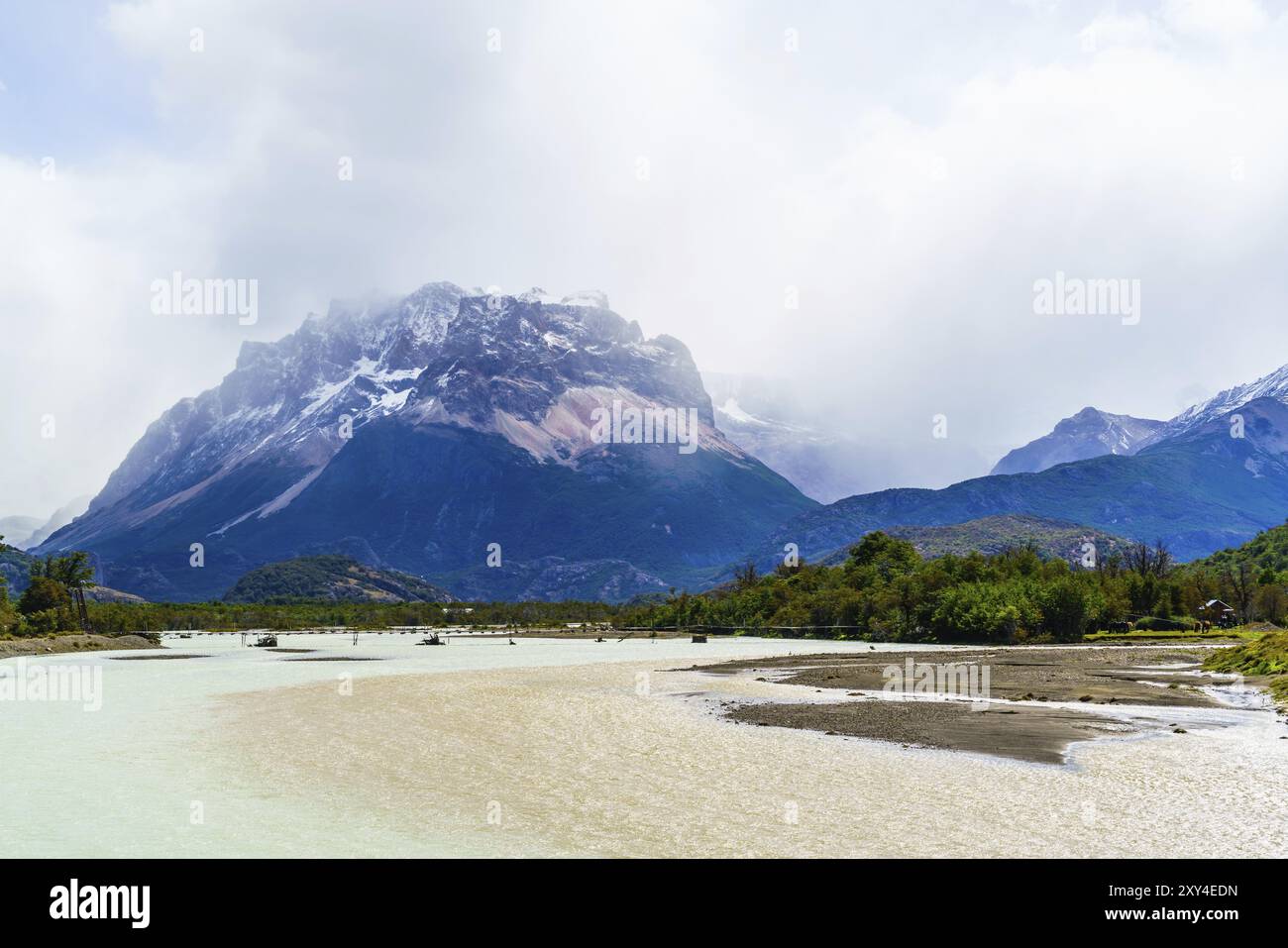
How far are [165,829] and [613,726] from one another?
2633 centimetres

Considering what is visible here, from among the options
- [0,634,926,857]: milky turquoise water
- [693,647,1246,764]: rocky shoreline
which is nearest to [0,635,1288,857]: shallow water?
[0,634,926,857]: milky turquoise water

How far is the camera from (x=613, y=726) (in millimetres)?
50875

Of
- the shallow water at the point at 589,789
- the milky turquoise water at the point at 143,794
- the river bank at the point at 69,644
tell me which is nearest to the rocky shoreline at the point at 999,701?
the shallow water at the point at 589,789

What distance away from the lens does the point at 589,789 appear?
109 ft

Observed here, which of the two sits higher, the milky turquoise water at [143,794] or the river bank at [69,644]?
the milky turquoise water at [143,794]

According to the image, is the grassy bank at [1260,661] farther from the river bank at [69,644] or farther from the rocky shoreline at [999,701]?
the river bank at [69,644]

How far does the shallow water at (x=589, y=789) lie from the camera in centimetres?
2541

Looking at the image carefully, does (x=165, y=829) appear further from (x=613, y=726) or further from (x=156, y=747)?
Answer: (x=613, y=726)

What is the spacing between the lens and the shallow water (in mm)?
25406

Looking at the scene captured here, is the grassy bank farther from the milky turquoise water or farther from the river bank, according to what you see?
the river bank

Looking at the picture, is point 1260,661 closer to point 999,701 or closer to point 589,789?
point 999,701

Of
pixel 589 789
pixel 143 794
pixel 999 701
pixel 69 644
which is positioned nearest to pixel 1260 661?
pixel 999 701
